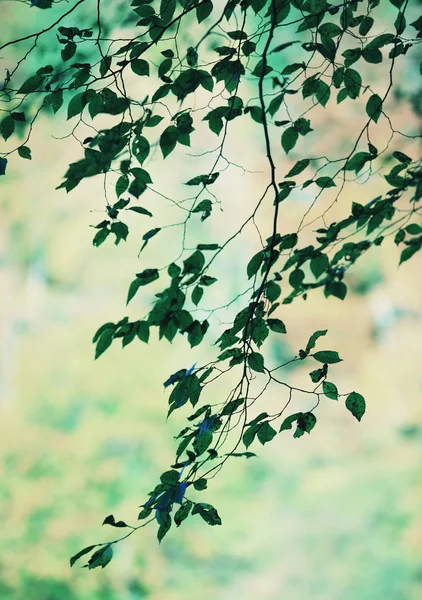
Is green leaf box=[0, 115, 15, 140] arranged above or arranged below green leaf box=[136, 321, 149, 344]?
above

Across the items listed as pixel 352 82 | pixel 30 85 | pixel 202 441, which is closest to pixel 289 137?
pixel 352 82

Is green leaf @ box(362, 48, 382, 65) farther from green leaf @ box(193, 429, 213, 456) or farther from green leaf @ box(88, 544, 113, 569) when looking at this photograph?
green leaf @ box(88, 544, 113, 569)

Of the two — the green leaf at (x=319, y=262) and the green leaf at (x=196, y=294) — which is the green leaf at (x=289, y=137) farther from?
the green leaf at (x=196, y=294)

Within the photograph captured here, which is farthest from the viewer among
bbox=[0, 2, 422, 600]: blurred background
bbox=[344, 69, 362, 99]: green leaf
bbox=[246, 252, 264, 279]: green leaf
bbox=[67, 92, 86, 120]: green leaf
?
bbox=[0, 2, 422, 600]: blurred background

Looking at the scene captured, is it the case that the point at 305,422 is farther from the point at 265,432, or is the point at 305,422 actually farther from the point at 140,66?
the point at 140,66

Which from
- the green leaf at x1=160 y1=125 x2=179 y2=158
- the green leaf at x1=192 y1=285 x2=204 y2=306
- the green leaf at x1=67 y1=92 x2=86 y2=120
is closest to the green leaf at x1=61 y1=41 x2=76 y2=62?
the green leaf at x1=67 y1=92 x2=86 y2=120

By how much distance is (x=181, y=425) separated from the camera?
8.16ft

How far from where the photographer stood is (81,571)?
248 cm

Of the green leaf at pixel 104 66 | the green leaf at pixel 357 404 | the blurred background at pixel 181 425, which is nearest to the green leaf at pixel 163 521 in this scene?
the green leaf at pixel 357 404

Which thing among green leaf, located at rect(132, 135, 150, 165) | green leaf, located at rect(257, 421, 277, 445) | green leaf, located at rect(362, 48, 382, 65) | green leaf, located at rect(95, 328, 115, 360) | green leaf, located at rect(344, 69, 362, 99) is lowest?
green leaf, located at rect(257, 421, 277, 445)

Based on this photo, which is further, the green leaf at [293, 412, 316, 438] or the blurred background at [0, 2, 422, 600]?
the blurred background at [0, 2, 422, 600]

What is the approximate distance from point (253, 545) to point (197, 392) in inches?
74.9

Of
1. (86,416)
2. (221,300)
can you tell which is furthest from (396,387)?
(86,416)

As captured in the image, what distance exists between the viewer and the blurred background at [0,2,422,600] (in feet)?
8.11
